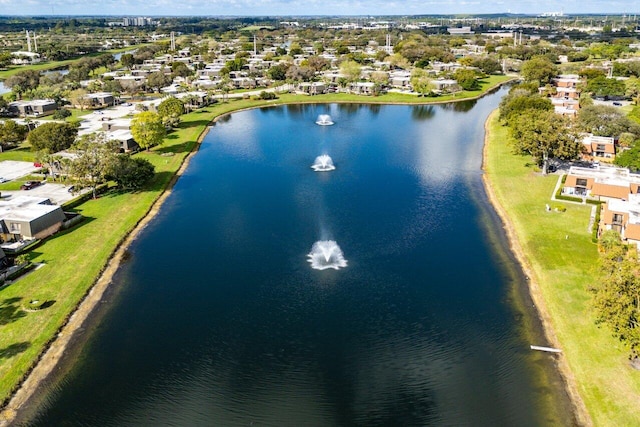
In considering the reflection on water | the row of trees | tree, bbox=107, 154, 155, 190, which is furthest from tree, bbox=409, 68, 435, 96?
tree, bbox=107, 154, 155, 190

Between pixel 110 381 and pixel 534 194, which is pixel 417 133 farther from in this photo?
pixel 110 381

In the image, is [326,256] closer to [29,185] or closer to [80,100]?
[29,185]

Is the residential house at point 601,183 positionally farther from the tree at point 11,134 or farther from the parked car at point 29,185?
the tree at point 11,134

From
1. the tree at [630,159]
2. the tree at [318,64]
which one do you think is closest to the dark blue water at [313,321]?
the tree at [630,159]

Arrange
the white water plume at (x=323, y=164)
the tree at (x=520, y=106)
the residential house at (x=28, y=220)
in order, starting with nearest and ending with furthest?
the residential house at (x=28, y=220)
the white water plume at (x=323, y=164)
the tree at (x=520, y=106)

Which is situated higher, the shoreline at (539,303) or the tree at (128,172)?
the tree at (128,172)

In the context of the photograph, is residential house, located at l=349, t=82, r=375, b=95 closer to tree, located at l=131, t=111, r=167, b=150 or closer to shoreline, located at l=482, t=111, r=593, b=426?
tree, located at l=131, t=111, r=167, b=150

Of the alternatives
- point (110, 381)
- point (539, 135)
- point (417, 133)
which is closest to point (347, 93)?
point (417, 133)
